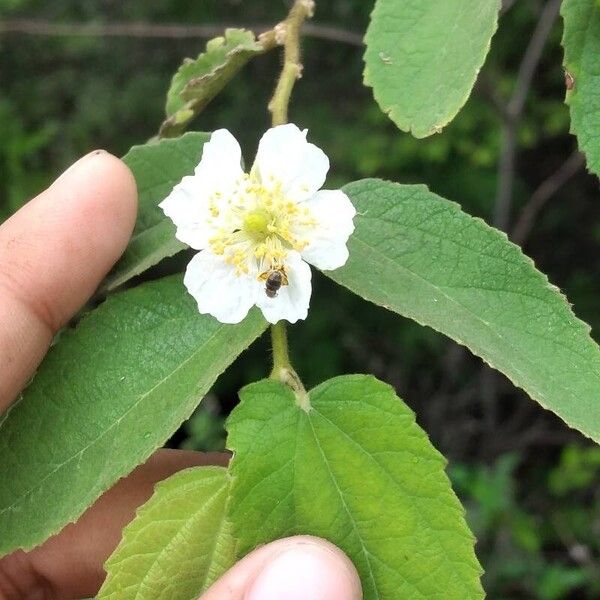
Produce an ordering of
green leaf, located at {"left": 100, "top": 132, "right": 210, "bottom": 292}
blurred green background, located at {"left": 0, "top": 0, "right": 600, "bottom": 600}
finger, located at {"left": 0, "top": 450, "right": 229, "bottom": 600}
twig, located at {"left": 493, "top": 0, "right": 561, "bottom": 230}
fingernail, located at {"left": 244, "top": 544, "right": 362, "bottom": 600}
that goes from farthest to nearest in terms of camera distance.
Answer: blurred green background, located at {"left": 0, "top": 0, "right": 600, "bottom": 600} → twig, located at {"left": 493, "top": 0, "right": 561, "bottom": 230} → finger, located at {"left": 0, "top": 450, "right": 229, "bottom": 600} → green leaf, located at {"left": 100, "top": 132, "right": 210, "bottom": 292} → fingernail, located at {"left": 244, "top": 544, "right": 362, "bottom": 600}

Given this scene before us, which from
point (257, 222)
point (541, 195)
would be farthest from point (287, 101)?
point (541, 195)

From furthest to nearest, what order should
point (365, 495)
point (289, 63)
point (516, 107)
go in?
point (516, 107), point (289, 63), point (365, 495)

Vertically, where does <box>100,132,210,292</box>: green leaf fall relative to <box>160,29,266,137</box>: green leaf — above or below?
below

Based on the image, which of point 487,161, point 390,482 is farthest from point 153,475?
point 487,161

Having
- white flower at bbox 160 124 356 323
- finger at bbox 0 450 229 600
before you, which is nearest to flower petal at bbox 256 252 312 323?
white flower at bbox 160 124 356 323

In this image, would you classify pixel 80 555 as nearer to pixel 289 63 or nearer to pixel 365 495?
pixel 365 495

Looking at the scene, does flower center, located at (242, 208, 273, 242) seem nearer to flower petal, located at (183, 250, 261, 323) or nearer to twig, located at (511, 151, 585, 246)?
flower petal, located at (183, 250, 261, 323)

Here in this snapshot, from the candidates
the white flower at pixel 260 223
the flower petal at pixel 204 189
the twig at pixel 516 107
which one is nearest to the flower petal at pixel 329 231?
the white flower at pixel 260 223
